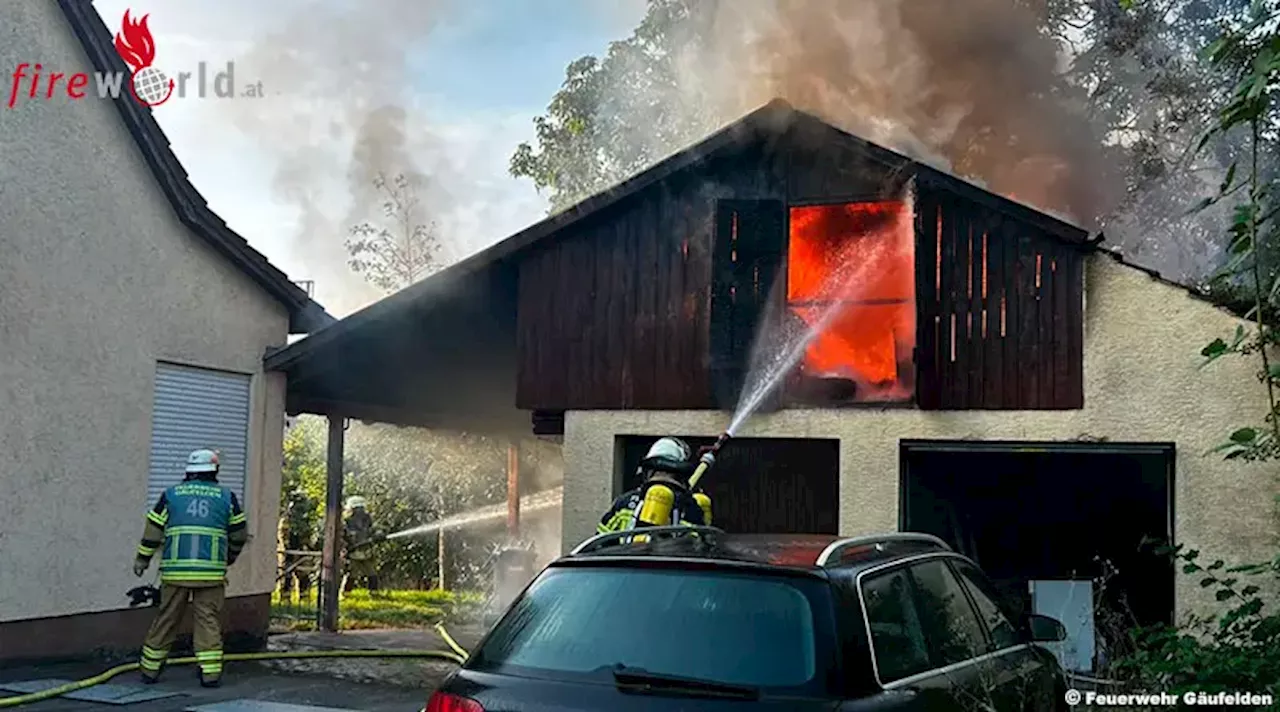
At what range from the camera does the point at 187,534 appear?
8508 mm

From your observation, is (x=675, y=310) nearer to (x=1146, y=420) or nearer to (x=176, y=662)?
(x=1146, y=420)

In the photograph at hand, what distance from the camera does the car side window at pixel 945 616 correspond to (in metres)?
4.40

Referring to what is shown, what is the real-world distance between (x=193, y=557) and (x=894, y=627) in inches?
239

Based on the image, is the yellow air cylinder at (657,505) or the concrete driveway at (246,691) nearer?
the yellow air cylinder at (657,505)

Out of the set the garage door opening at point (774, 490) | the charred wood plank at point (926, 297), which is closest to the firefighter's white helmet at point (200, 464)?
the garage door opening at point (774, 490)

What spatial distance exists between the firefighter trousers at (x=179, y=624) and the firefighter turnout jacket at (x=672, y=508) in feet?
10.3

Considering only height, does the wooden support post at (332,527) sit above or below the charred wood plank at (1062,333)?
below

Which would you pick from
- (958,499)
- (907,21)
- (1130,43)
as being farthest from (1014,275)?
(1130,43)

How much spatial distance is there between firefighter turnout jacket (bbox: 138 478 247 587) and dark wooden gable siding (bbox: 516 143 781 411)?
2.89m

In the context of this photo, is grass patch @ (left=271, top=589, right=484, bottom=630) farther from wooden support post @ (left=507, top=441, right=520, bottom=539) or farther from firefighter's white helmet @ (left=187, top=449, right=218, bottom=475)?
firefighter's white helmet @ (left=187, top=449, right=218, bottom=475)

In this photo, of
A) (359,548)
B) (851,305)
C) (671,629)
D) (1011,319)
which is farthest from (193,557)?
(359,548)

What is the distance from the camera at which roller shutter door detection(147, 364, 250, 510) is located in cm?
1041

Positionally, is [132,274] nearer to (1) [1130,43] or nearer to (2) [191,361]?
(2) [191,361]

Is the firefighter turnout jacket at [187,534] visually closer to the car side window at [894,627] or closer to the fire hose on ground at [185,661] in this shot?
the fire hose on ground at [185,661]
